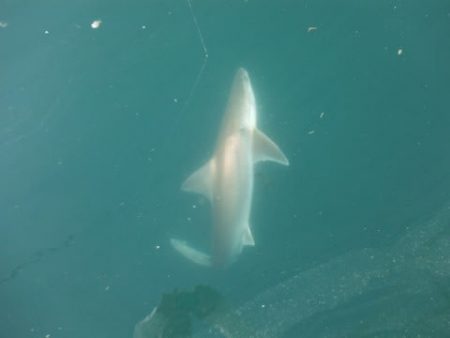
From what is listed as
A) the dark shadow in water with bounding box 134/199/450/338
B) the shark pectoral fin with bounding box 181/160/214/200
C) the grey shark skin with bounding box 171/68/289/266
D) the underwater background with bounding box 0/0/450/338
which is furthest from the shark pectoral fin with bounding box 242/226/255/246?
the dark shadow in water with bounding box 134/199/450/338

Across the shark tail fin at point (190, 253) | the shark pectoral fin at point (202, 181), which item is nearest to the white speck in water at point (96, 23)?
the shark pectoral fin at point (202, 181)

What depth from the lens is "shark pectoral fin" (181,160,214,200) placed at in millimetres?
5168

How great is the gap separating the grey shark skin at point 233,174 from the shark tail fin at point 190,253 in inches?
0.5

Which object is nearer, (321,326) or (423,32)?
(321,326)

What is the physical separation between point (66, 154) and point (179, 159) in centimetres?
159

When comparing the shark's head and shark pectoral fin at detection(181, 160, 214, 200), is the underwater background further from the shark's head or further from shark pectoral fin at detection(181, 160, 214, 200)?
shark pectoral fin at detection(181, 160, 214, 200)

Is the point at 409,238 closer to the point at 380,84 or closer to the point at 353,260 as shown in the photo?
the point at 353,260

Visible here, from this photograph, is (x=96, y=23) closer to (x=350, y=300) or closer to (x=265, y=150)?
(x=265, y=150)

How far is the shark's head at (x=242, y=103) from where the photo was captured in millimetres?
5301

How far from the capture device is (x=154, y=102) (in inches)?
231

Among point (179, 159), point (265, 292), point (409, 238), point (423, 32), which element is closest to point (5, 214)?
point (179, 159)

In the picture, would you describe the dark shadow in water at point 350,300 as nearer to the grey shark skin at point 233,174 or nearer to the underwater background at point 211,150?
the underwater background at point 211,150

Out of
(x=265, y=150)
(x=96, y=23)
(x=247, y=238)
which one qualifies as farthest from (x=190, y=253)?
(x=96, y=23)

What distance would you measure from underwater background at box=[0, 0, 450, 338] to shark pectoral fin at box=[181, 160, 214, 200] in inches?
18.3
